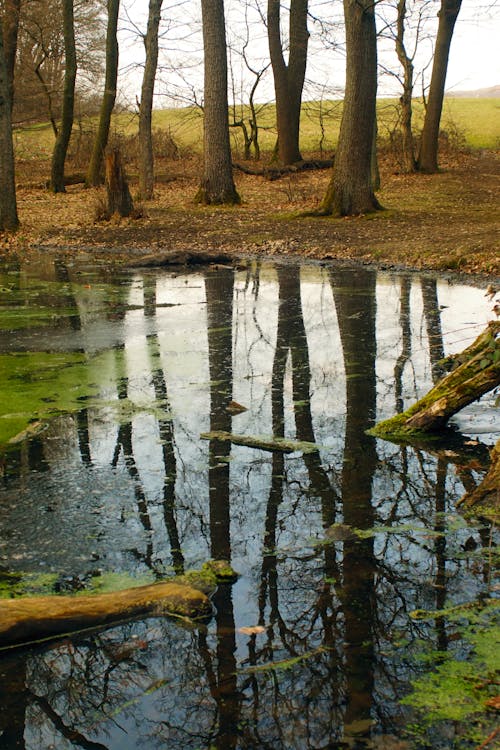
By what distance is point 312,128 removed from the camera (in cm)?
4369

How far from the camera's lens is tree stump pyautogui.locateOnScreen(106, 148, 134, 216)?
59.2ft

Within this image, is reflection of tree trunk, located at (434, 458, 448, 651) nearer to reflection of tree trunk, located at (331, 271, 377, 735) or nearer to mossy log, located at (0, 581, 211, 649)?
reflection of tree trunk, located at (331, 271, 377, 735)

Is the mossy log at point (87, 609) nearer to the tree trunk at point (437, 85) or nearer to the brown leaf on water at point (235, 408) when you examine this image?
the brown leaf on water at point (235, 408)

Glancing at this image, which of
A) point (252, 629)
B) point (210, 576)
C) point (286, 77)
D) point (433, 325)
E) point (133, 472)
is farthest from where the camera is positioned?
point (286, 77)

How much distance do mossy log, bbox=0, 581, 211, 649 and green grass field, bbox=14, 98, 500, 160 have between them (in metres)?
30.1

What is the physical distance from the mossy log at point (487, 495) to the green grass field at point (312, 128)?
28.9 m

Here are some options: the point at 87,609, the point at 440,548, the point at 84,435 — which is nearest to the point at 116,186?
the point at 84,435

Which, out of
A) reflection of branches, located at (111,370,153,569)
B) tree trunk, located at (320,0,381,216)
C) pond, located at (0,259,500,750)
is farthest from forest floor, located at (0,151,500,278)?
reflection of branches, located at (111,370,153,569)

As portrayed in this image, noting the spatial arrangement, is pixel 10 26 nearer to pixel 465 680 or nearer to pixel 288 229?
pixel 288 229

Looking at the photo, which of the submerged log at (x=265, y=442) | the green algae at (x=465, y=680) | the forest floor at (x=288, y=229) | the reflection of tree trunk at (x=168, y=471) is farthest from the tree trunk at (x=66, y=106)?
the green algae at (x=465, y=680)

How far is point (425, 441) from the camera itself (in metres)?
4.70

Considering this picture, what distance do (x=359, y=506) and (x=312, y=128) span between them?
42248mm

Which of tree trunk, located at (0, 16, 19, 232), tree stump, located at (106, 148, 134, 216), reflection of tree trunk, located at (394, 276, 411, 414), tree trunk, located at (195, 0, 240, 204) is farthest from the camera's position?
tree trunk, located at (195, 0, 240, 204)

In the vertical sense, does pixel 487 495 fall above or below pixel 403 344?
below
